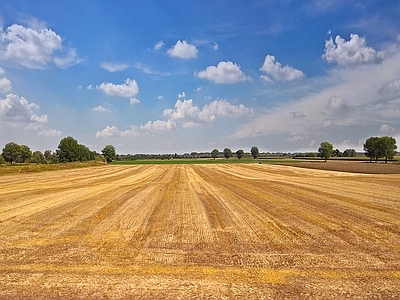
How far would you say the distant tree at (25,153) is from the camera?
118 meters

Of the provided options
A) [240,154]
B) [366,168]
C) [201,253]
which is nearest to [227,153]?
[240,154]

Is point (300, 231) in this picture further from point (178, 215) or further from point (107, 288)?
point (107, 288)

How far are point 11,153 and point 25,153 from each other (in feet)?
17.5

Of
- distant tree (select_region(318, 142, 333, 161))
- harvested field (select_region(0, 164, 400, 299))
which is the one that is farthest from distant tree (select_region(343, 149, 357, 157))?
harvested field (select_region(0, 164, 400, 299))

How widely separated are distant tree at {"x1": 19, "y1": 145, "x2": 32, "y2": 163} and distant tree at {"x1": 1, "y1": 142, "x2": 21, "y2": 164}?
1.45 m

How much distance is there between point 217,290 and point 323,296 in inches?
73.3

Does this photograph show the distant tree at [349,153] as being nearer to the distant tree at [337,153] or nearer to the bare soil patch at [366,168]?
the distant tree at [337,153]

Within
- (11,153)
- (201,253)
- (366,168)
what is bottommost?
(201,253)

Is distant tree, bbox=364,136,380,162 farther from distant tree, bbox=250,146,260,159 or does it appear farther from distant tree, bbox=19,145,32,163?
distant tree, bbox=19,145,32,163

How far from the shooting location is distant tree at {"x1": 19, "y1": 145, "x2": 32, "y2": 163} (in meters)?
118

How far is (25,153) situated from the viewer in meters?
119

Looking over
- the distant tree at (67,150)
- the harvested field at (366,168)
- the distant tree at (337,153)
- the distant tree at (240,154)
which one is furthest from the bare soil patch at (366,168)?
the distant tree at (240,154)

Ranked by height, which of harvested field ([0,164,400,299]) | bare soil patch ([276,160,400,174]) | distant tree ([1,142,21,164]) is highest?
distant tree ([1,142,21,164])

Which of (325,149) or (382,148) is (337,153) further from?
(382,148)
